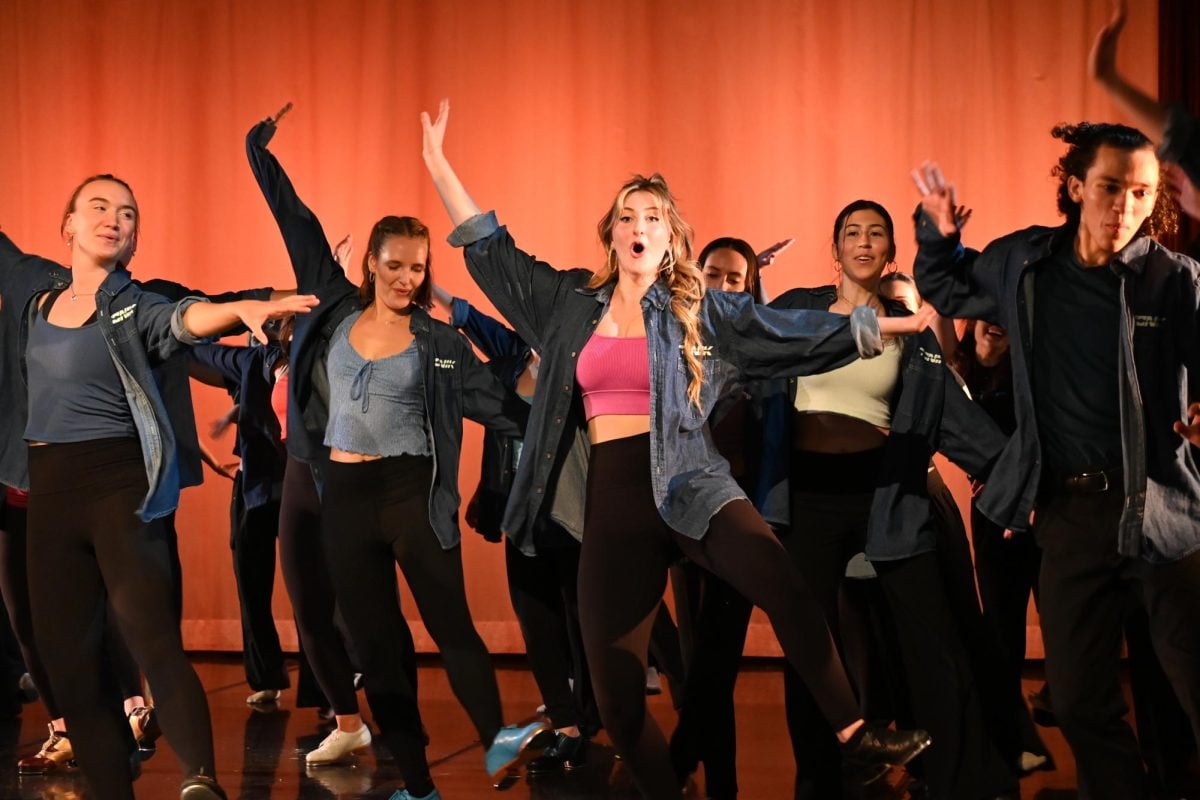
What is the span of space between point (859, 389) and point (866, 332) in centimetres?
56

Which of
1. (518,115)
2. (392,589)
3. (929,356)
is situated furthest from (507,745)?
(518,115)

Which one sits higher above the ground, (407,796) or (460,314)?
(460,314)

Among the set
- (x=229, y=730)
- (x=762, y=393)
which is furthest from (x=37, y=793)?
(x=762, y=393)

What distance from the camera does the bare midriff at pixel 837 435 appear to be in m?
3.76

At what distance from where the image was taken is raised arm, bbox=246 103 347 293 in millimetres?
4379

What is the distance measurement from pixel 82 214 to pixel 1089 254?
→ 2.68 metres

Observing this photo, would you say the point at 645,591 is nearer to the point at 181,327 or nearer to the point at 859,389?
the point at 859,389

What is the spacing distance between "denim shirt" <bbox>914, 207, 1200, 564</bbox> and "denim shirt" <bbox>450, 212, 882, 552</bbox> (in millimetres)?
371

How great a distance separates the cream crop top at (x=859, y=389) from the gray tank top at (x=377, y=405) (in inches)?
47.2

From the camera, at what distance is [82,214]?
3713mm

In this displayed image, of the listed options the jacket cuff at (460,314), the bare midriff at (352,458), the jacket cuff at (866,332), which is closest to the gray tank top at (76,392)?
the bare midriff at (352,458)

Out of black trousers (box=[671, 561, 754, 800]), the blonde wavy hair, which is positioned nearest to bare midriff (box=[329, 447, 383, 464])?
the blonde wavy hair

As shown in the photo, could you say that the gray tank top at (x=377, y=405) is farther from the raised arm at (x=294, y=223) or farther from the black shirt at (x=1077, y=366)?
the black shirt at (x=1077, y=366)

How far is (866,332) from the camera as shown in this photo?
3.25 metres
